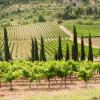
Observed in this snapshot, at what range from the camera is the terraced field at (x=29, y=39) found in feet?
359

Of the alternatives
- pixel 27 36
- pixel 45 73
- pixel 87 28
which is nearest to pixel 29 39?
pixel 27 36

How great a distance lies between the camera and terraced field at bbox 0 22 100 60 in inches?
4306

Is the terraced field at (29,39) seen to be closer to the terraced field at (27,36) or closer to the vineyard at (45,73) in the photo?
the terraced field at (27,36)

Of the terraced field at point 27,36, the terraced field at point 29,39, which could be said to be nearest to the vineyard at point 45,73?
the terraced field at point 29,39

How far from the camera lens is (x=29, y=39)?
142 m

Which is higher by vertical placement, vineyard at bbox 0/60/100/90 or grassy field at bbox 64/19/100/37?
vineyard at bbox 0/60/100/90

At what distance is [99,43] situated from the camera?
435 feet

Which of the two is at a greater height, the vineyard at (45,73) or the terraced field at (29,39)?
the vineyard at (45,73)

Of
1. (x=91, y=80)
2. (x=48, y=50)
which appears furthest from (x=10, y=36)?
(x=91, y=80)

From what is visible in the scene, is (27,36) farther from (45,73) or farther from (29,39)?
(45,73)

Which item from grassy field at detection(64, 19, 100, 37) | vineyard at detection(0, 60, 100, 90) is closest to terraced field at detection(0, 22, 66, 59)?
grassy field at detection(64, 19, 100, 37)

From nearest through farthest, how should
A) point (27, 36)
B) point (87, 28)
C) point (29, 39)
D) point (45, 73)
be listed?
1. point (45, 73)
2. point (29, 39)
3. point (27, 36)
4. point (87, 28)

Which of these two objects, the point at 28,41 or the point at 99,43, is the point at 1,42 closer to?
the point at 28,41

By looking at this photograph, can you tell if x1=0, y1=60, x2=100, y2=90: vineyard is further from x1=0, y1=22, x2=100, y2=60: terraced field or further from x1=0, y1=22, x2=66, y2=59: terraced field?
x1=0, y1=22, x2=66, y2=59: terraced field
